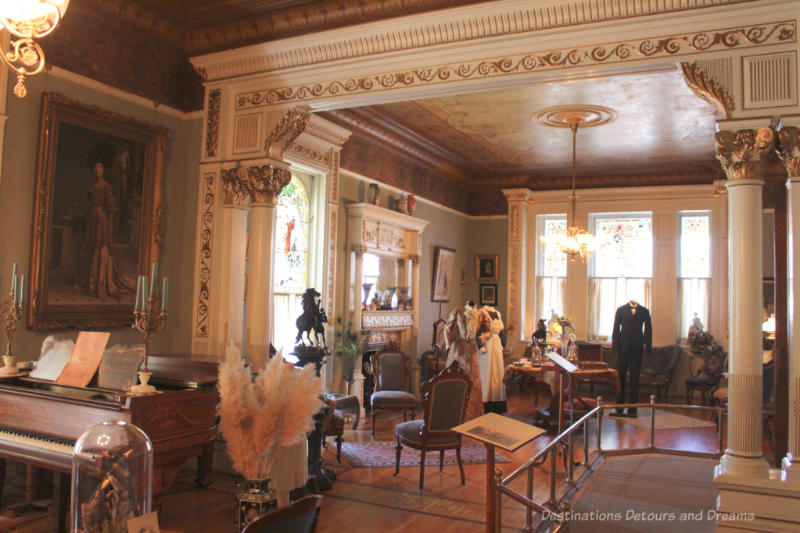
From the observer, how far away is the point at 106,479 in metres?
2.09

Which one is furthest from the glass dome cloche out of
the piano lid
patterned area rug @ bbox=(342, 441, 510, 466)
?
patterned area rug @ bbox=(342, 441, 510, 466)

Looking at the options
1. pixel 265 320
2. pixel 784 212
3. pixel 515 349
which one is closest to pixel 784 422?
pixel 784 212

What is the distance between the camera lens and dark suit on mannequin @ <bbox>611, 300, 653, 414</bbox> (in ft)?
Answer: 32.7

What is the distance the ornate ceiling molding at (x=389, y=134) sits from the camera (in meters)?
8.73

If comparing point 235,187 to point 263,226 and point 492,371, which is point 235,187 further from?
point 492,371

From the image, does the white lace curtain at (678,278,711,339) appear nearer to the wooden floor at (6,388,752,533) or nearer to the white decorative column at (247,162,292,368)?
the wooden floor at (6,388,752,533)

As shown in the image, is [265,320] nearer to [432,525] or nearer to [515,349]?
[432,525]

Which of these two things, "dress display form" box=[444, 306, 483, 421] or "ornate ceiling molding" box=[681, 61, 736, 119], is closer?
"ornate ceiling molding" box=[681, 61, 736, 119]

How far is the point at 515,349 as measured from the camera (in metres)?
13.0

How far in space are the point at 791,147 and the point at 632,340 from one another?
20.6 feet

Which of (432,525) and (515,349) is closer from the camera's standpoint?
(432,525)

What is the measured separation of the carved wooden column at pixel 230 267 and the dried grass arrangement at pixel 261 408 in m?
4.23

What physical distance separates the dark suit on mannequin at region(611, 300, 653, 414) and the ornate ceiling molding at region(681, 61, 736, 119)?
19.9 feet

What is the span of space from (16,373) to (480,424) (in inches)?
142
